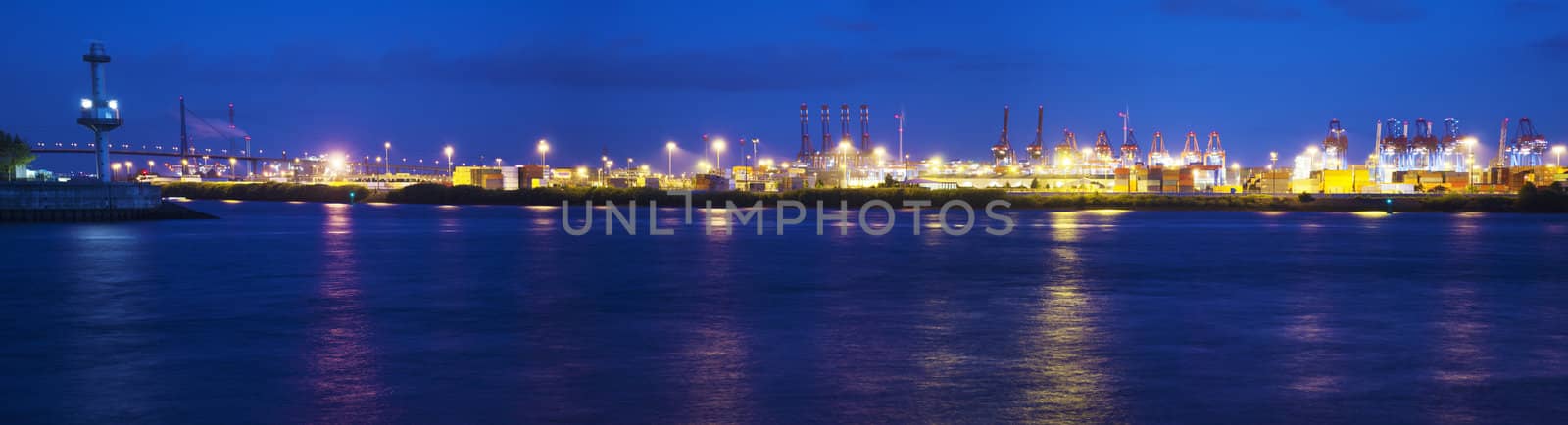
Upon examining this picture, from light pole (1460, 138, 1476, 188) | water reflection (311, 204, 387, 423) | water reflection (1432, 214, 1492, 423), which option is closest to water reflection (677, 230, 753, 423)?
water reflection (311, 204, 387, 423)

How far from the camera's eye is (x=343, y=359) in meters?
9.97

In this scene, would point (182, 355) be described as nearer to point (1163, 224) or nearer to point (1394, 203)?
point (1163, 224)

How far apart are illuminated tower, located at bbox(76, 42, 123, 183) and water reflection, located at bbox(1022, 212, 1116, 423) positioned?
1619 inches

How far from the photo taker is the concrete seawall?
4181cm

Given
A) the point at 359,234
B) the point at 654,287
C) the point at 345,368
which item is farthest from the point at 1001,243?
the point at 345,368

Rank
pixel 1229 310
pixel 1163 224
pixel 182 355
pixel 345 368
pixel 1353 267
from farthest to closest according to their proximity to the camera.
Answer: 1. pixel 1163 224
2. pixel 1353 267
3. pixel 1229 310
4. pixel 182 355
5. pixel 345 368

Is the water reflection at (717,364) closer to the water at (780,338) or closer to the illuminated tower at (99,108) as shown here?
the water at (780,338)

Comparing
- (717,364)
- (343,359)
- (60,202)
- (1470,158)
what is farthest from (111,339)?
(1470,158)

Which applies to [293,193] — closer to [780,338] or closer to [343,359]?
[343,359]

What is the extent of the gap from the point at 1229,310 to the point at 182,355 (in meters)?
11.6

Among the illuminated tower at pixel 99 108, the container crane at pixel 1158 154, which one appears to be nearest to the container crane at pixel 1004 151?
the container crane at pixel 1158 154

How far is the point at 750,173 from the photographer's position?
133125 millimetres

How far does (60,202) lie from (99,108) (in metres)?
4.60

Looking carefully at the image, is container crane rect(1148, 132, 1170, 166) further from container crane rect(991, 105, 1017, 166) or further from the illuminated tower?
the illuminated tower
